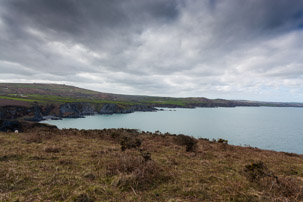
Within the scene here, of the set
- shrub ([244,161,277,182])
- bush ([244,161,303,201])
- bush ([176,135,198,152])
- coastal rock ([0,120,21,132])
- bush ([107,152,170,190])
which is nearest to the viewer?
bush ([244,161,303,201])

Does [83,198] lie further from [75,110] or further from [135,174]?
[75,110]

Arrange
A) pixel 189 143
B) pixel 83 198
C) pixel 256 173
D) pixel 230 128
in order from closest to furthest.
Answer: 1. pixel 83 198
2. pixel 256 173
3. pixel 189 143
4. pixel 230 128

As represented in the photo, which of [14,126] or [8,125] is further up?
[8,125]

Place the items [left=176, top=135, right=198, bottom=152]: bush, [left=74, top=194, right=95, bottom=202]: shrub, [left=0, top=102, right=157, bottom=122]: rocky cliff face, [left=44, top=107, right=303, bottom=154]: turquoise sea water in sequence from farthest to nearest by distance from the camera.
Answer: [left=0, top=102, right=157, bottom=122]: rocky cliff face, [left=44, top=107, right=303, bottom=154]: turquoise sea water, [left=176, top=135, right=198, bottom=152]: bush, [left=74, top=194, right=95, bottom=202]: shrub

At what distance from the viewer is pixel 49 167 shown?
258 inches

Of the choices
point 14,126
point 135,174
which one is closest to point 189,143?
point 135,174

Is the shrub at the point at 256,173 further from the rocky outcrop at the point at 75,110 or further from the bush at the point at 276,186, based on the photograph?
the rocky outcrop at the point at 75,110

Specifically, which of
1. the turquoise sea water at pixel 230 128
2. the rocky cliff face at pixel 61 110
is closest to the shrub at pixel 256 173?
the turquoise sea water at pixel 230 128

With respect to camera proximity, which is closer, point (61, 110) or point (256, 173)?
point (256, 173)

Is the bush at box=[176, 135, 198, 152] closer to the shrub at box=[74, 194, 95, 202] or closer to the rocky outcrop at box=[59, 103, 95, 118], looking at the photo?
the shrub at box=[74, 194, 95, 202]

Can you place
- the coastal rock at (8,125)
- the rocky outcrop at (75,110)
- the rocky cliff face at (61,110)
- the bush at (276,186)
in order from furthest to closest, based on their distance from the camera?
1. the rocky outcrop at (75,110)
2. the rocky cliff face at (61,110)
3. the coastal rock at (8,125)
4. the bush at (276,186)

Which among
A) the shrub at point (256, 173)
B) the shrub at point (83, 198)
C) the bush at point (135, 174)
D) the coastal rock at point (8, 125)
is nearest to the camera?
the shrub at point (83, 198)

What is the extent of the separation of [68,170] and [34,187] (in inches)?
65.7

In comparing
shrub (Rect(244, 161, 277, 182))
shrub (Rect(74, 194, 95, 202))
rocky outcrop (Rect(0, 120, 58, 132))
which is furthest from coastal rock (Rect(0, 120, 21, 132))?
shrub (Rect(244, 161, 277, 182))
